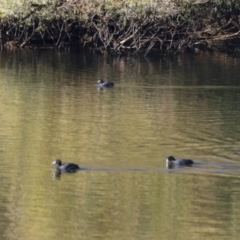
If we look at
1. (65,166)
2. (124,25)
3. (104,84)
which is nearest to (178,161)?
(65,166)

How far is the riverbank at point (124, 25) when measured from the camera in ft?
140

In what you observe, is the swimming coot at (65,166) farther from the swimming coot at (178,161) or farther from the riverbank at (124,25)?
the riverbank at (124,25)

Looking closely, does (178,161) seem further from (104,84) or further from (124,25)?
(124,25)

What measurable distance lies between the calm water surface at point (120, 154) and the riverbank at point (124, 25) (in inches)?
347

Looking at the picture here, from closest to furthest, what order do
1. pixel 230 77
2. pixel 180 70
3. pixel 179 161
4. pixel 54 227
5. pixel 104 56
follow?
1. pixel 54 227
2. pixel 179 161
3. pixel 230 77
4. pixel 180 70
5. pixel 104 56

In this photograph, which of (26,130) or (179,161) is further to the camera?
(26,130)

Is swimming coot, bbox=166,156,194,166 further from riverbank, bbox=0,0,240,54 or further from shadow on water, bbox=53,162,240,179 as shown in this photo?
riverbank, bbox=0,0,240,54

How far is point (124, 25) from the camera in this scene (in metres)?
43.0

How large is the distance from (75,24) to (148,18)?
3902 mm

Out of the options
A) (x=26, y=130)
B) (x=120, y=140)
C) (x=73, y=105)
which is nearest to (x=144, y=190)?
(x=120, y=140)

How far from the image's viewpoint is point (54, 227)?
47.9 feet

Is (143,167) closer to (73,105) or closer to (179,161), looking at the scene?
(179,161)

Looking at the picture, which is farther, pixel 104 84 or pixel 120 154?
pixel 104 84

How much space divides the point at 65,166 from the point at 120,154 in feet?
6.33
